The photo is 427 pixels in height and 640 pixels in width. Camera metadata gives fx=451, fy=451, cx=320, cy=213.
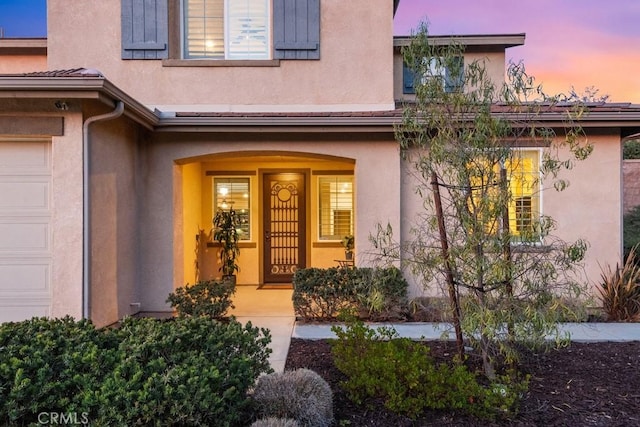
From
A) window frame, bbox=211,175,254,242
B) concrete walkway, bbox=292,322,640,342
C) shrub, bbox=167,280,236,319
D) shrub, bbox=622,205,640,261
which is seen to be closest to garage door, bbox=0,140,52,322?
shrub, bbox=167,280,236,319

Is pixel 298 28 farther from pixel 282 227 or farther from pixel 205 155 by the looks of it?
pixel 282 227

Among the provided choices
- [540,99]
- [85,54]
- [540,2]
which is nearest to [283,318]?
[540,99]

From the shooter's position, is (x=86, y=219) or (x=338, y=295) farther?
(x=338, y=295)

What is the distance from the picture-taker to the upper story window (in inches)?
332

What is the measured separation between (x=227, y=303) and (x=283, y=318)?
1.01 m

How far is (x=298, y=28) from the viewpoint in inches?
332

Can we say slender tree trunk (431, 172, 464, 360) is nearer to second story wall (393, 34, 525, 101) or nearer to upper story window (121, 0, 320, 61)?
upper story window (121, 0, 320, 61)

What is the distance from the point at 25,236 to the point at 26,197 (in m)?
0.54

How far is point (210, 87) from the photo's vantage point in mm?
8539

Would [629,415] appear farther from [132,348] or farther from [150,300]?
[150,300]

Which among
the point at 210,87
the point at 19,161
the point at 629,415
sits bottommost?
the point at 629,415

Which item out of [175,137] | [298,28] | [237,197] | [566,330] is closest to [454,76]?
[566,330]

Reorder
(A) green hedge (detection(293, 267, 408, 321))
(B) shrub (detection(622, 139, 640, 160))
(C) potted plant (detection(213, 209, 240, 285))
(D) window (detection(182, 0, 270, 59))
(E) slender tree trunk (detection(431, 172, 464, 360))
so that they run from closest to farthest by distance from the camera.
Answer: (E) slender tree trunk (detection(431, 172, 464, 360)), (A) green hedge (detection(293, 267, 408, 321)), (D) window (detection(182, 0, 270, 59)), (C) potted plant (detection(213, 209, 240, 285)), (B) shrub (detection(622, 139, 640, 160))

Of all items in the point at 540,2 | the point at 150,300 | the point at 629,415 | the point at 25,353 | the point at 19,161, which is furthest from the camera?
the point at 540,2
